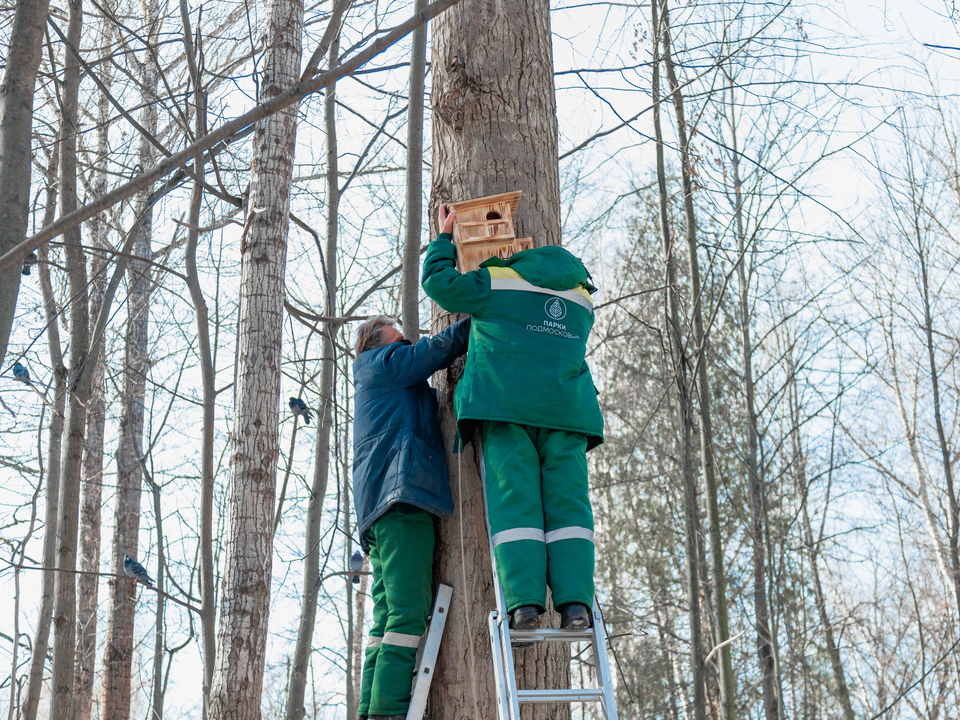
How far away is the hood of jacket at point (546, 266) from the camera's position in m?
3.17

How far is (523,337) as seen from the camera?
10.2 ft

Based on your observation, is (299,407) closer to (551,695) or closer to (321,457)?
(321,457)

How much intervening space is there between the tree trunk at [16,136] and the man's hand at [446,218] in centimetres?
157

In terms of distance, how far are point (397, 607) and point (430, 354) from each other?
0.98 metres

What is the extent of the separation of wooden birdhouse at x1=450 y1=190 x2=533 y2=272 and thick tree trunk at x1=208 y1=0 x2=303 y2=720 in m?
2.07

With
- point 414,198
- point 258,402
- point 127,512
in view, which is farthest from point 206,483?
point 127,512

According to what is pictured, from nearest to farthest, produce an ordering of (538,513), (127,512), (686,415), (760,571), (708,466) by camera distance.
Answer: (538,513)
(686,415)
(708,466)
(760,571)
(127,512)

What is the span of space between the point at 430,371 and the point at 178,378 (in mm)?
9188

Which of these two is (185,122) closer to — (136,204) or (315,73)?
(315,73)

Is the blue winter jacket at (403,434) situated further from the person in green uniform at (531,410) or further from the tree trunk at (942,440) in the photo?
the tree trunk at (942,440)

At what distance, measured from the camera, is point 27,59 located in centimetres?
321

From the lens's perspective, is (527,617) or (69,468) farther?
(69,468)

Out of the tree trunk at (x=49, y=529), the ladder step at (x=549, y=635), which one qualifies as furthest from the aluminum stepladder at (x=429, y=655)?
the tree trunk at (x=49, y=529)

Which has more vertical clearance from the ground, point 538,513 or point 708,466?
point 708,466
